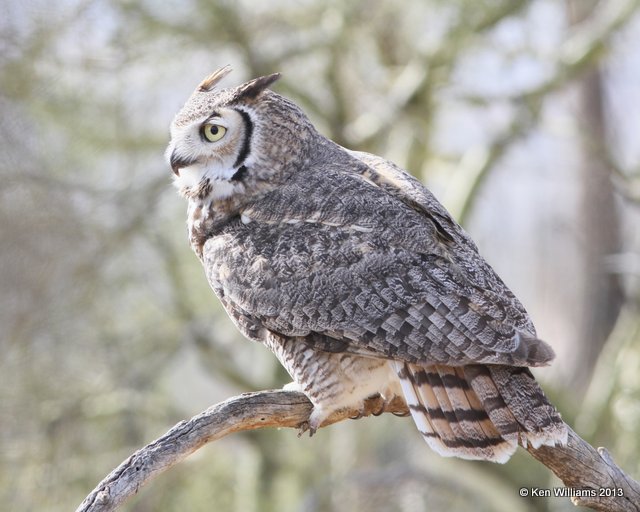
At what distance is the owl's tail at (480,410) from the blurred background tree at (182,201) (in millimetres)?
2660

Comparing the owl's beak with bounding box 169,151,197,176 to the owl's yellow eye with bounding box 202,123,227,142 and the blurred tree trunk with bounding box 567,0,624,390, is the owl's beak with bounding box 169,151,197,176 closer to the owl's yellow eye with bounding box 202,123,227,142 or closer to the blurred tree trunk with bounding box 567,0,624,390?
the owl's yellow eye with bounding box 202,123,227,142

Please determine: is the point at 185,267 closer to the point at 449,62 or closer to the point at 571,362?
the point at 449,62

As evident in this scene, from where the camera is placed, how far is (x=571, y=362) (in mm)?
10469

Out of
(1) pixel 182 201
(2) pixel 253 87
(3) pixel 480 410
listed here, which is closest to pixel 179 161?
(2) pixel 253 87

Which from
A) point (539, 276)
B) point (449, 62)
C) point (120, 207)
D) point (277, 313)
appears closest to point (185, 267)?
point (120, 207)

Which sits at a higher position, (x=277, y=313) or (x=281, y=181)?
(x=281, y=181)

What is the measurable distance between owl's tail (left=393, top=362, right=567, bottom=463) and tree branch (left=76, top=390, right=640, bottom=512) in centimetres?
14

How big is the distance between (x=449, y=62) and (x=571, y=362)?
16.6 feet

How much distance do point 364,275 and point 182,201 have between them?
413 centimetres

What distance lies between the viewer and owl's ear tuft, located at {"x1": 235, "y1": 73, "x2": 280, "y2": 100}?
11.3ft

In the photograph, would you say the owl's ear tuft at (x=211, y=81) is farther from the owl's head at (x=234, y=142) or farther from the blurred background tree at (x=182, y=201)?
the blurred background tree at (x=182, y=201)

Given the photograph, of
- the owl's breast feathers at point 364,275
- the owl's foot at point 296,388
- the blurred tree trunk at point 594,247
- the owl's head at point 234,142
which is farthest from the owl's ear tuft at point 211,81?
the blurred tree trunk at point 594,247

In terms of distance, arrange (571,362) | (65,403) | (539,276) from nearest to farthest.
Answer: (65,403) → (539,276) → (571,362)

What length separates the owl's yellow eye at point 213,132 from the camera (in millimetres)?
3430
